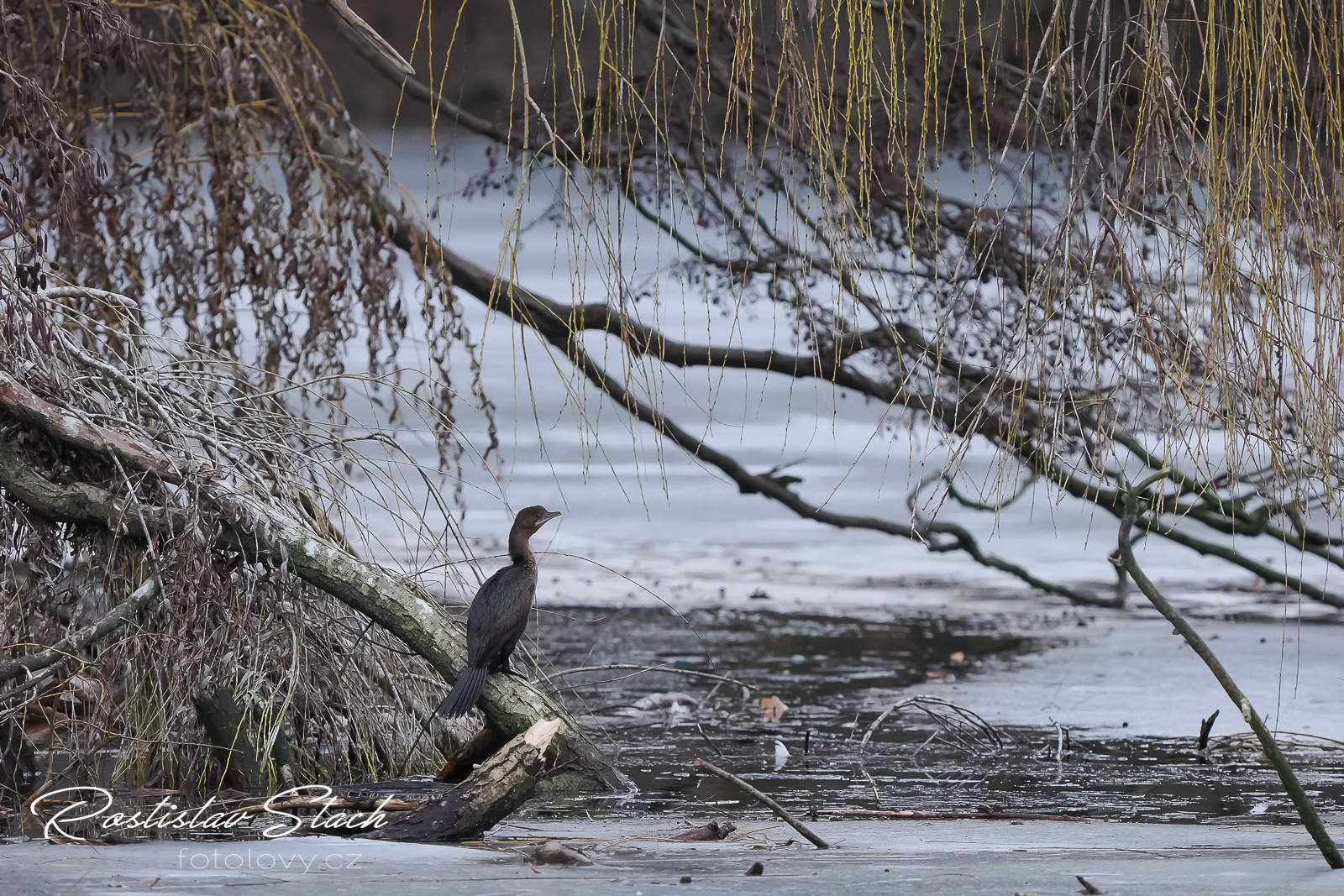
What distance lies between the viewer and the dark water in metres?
4.36

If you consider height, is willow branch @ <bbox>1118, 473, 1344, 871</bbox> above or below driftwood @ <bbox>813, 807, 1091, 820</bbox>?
above

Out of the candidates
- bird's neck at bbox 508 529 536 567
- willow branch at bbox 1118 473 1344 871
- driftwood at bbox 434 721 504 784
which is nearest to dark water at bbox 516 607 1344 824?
driftwood at bbox 434 721 504 784

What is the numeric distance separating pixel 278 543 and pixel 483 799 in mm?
989

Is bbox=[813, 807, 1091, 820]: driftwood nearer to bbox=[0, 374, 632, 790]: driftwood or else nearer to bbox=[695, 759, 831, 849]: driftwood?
bbox=[695, 759, 831, 849]: driftwood

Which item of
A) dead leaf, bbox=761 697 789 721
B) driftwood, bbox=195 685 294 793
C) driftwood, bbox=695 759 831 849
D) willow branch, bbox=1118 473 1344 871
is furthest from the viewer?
dead leaf, bbox=761 697 789 721

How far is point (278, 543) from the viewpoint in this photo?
4039 mm

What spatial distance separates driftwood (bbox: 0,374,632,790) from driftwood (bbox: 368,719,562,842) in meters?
0.65

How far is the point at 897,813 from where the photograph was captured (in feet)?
13.2

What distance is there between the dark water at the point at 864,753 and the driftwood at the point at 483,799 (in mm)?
592

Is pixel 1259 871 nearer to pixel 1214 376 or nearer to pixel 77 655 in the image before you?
pixel 1214 376

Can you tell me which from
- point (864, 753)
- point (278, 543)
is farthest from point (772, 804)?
point (864, 753)

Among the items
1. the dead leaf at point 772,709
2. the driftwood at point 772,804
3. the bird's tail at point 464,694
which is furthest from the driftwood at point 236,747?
the dead leaf at point 772,709

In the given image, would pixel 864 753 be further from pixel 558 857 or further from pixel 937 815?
pixel 558 857

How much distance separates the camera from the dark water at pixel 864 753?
14.3 ft
